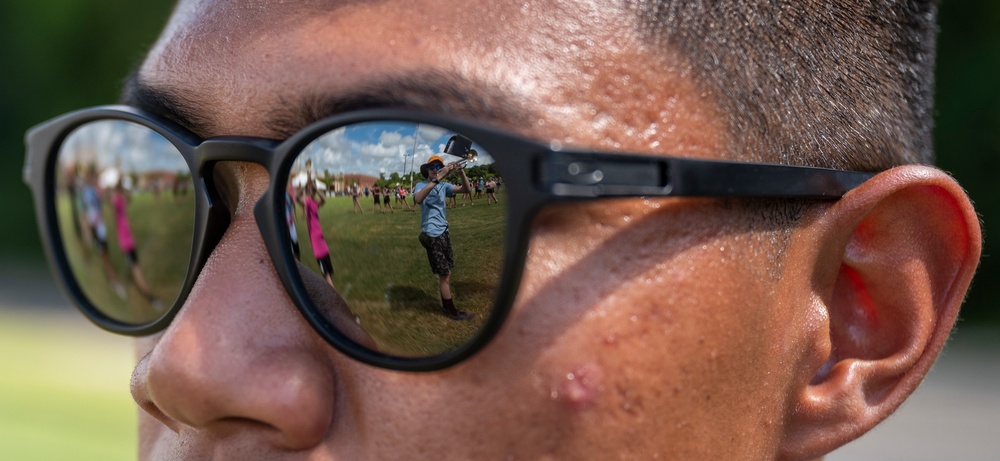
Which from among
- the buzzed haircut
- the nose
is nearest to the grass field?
the nose

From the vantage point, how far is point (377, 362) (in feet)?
5.22

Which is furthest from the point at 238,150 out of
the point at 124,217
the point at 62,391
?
the point at 62,391

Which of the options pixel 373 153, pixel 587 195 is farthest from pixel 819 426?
pixel 373 153

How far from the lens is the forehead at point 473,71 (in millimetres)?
1587

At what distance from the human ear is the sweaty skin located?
20 cm

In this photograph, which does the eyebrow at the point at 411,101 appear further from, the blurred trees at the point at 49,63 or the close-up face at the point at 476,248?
the blurred trees at the point at 49,63

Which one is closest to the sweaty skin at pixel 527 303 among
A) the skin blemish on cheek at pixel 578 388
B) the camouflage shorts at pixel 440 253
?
the skin blemish on cheek at pixel 578 388

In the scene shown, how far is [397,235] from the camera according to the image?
1.61 metres

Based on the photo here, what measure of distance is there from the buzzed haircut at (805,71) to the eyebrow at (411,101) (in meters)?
0.31

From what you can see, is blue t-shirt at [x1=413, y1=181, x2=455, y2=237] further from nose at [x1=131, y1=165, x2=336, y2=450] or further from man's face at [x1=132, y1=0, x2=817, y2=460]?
nose at [x1=131, y1=165, x2=336, y2=450]

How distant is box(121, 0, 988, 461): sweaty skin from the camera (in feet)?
5.12

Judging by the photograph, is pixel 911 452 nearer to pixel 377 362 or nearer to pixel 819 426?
pixel 819 426

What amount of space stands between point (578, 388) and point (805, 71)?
84 cm

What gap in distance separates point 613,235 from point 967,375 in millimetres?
7971
